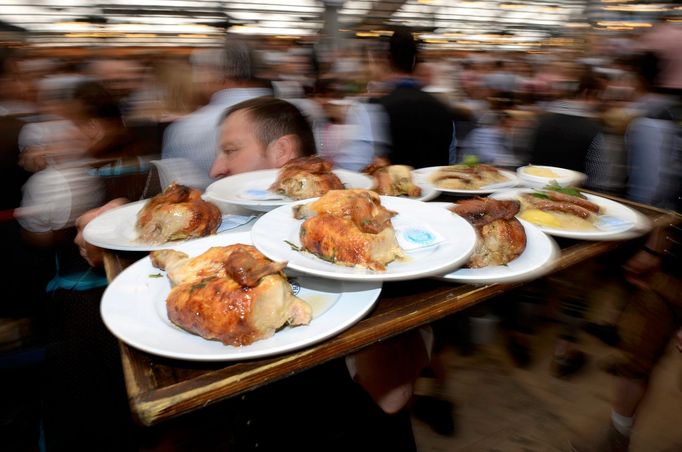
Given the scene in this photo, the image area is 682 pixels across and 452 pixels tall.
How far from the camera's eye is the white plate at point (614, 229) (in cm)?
134

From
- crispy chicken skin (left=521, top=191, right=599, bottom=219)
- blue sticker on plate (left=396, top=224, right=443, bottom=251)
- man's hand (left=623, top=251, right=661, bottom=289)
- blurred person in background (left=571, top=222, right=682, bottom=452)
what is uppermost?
blue sticker on plate (left=396, top=224, right=443, bottom=251)

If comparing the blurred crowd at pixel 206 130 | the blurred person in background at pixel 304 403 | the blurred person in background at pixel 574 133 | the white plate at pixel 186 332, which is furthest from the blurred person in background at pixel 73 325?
the blurred person in background at pixel 574 133

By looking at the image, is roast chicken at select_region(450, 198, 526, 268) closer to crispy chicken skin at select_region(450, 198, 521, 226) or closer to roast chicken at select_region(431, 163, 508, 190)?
crispy chicken skin at select_region(450, 198, 521, 226)

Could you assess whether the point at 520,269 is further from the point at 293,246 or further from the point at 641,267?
the point at 641,267

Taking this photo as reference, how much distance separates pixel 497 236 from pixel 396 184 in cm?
61

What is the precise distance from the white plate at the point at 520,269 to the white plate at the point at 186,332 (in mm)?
266

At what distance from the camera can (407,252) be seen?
3.68 ft

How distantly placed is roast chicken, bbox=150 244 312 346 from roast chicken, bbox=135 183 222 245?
38 cm

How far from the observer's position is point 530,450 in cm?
242

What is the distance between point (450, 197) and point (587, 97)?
2.34 meters

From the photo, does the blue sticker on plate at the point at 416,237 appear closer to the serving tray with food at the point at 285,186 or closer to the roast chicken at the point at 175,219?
the serving tray with food at the point at 285,186

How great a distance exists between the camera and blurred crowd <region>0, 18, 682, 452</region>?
2.06 m

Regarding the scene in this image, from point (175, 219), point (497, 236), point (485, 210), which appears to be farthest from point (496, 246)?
point (175, 219)

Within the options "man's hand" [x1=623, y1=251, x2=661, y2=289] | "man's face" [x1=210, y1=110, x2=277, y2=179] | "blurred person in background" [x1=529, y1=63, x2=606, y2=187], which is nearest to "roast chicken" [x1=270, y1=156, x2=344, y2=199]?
"man's face" [x1=210, y1=110, x2=277, y2=179]
